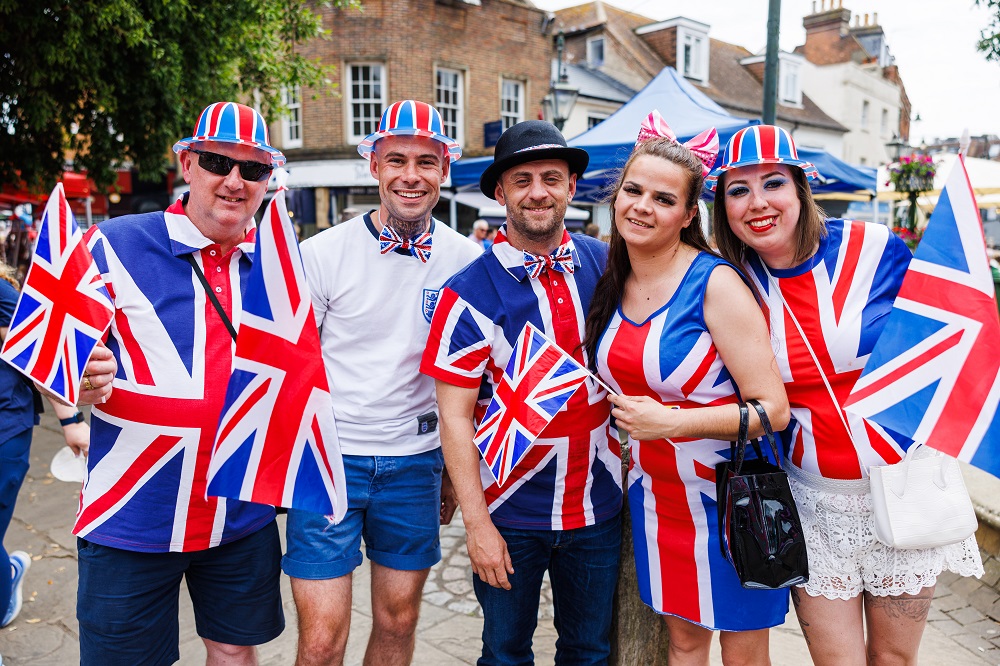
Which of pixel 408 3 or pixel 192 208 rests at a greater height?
pixel 408 3

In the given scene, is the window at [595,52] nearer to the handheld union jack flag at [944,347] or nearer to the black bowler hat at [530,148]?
the black bowler hat at [530,148]

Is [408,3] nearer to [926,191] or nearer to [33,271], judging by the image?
[926,191]

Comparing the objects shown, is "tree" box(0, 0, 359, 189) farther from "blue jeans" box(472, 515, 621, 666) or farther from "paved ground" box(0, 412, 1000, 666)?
"blue jeans" box(472, 515, 621, 666)

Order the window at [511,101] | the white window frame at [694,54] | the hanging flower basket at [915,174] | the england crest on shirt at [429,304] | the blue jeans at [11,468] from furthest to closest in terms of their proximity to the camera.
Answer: the white window frame at [694,54]
the window at [511,101]
the hanging flower basket at [915,174]
the blue jeans at [11,468]
the england crest on shirt at [429,304]

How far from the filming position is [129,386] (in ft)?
7.04

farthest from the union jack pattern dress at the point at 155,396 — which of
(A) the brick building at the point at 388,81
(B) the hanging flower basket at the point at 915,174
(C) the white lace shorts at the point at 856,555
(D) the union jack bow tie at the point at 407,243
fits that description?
(A) the brick building at the point at 388,81

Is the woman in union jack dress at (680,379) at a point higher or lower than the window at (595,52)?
lower

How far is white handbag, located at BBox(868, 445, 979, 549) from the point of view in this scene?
197 cm

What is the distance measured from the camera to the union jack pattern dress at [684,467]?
2090 mm

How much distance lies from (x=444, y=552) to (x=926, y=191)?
7.53 meters

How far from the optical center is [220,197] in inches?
89.1

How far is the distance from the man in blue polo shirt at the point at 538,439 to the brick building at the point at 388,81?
51.7ft

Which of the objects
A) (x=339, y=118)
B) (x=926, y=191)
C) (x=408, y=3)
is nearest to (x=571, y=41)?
(x=408, y=3)

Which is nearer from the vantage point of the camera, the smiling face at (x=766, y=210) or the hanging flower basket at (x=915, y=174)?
the smiling face at (x=766, y=210)
